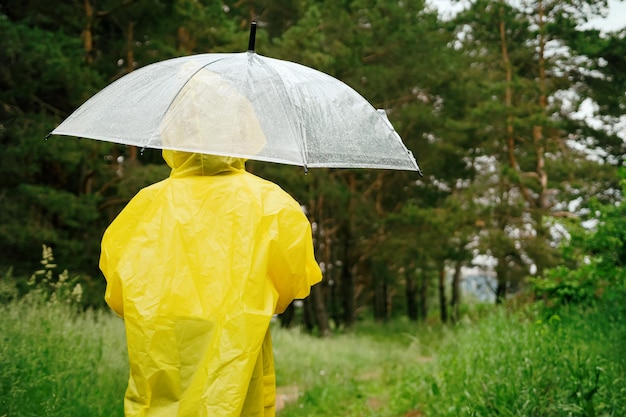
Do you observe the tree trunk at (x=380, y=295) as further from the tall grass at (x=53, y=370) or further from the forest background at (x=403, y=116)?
the tall grass at (x=53, y=370)

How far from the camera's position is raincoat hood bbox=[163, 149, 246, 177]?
291 cm

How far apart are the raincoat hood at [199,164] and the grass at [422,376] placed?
1611 mm

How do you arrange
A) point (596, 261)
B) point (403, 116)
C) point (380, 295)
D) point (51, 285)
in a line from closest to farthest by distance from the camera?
point (51, 285)
point (596, 261)
point (403, 116)
point (380, 295)

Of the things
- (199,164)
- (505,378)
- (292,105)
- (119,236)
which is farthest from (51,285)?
(505,378)

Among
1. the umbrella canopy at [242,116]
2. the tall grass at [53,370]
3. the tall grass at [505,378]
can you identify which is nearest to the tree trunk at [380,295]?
the tall grass at [505,378]

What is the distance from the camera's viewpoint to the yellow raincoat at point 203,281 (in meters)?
2.63

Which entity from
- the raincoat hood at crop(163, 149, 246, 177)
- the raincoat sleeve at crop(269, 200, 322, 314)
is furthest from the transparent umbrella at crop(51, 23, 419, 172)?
the raincoat sleeve at crop(269, 200, 322, 314)

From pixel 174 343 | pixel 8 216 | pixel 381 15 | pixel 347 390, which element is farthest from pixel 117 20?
pixel 174 343

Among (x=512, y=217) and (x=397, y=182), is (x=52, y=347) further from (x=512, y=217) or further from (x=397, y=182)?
(x=397, y=182)

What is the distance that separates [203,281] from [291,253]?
15.8 inches

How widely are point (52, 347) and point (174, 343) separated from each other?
227 cm

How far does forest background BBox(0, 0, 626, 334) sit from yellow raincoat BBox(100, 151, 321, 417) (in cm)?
941

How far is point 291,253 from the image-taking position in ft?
9.16

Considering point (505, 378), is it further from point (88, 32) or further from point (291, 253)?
point (88, 32)
